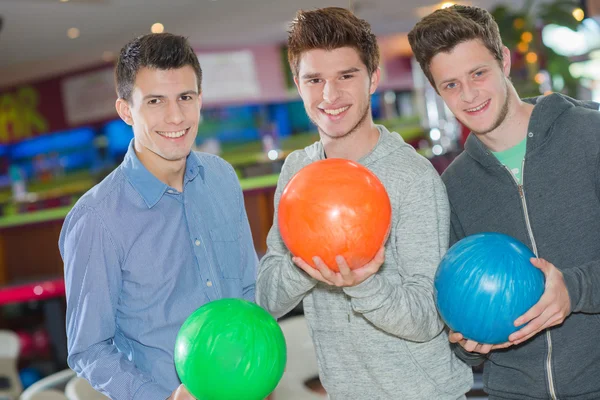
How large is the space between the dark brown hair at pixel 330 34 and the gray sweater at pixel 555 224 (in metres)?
0.42

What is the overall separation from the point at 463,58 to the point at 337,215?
0.67 m

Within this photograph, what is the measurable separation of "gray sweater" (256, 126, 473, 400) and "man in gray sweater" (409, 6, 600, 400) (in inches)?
3.9

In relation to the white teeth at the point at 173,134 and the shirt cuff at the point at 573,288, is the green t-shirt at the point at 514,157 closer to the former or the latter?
the shirt cuff at the point at 573,288

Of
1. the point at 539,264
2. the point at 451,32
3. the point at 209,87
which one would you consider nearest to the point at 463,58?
the point at 451,32

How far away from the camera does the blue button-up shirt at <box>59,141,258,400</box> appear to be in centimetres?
174

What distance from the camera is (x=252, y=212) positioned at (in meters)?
5.27

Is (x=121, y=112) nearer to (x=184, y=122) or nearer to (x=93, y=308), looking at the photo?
(x=184, y=122)

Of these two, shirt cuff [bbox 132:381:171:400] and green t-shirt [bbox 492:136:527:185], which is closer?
shirt cuff [bbox 132:381:171:400]

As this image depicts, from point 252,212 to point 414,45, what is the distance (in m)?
3.45

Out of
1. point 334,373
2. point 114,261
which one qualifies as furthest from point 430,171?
point 114,261

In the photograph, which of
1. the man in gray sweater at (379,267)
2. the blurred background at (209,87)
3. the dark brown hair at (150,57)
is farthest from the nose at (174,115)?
the blurred background at (209,87)

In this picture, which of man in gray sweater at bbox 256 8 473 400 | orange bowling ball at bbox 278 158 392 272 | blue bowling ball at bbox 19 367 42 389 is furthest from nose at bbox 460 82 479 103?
blue bowling ball at bbox 19 367 42 389

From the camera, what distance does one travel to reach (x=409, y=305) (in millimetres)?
1599

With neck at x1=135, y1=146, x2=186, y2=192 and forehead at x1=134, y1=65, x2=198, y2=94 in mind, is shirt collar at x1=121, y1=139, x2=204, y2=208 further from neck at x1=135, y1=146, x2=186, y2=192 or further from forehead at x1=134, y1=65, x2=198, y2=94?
forehead at x1=134, y1=65, x2=198, y2=94
